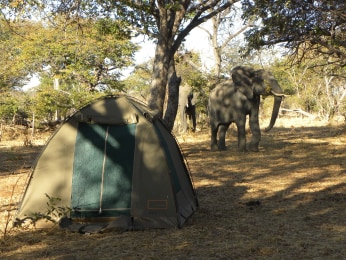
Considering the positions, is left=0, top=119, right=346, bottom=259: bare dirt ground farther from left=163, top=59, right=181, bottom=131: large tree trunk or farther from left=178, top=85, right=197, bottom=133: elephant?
left=178, top=85, right=197, bottom=133: elephant

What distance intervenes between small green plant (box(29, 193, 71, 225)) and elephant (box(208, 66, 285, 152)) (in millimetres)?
9243

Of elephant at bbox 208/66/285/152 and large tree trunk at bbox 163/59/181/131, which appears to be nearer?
large tree trunk at bbox 163/59/181/131

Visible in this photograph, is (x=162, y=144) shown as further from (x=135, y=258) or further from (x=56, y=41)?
(x=56, y=41)

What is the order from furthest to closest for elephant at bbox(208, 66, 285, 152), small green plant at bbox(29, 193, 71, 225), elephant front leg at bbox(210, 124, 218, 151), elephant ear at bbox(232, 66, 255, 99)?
elephant front leg at bbox(210, 124, 218, 151)
elephant ear at bbox(232, 66, 255, 99)
elephant at bbox(208, 66, 285, 152)
small green plant at bbox(29, 193, 71, 225)

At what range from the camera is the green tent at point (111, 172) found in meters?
7.18

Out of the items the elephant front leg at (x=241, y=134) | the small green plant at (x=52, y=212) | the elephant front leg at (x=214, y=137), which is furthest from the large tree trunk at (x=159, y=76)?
the small green plant at (x=52, y=212)

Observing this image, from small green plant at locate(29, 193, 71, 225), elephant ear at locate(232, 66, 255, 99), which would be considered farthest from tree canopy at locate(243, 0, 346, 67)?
small green plant at locate(29, 193, 71, 225)

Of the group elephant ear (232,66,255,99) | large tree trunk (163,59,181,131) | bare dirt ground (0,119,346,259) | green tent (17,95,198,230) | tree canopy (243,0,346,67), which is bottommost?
bare dirt ground (0,119,346,259)

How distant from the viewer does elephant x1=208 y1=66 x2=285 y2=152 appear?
15391 mm

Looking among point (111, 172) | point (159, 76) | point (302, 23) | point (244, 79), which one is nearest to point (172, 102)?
point (159, 76)

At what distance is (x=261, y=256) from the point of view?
5754 mm

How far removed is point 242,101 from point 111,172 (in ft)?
30.6

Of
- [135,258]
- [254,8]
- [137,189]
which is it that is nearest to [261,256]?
[135,258]

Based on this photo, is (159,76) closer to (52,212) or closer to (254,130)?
(254,130)
